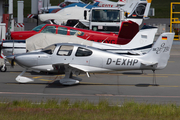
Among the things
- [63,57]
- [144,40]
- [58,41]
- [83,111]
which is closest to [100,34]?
[144,40]

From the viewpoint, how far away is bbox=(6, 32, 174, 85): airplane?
39.5 feet

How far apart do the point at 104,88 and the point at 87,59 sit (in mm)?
1356

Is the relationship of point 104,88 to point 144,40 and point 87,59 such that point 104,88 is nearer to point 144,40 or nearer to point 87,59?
→ point 87,59

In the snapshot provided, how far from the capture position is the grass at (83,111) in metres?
7.71

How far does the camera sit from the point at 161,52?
12039mm

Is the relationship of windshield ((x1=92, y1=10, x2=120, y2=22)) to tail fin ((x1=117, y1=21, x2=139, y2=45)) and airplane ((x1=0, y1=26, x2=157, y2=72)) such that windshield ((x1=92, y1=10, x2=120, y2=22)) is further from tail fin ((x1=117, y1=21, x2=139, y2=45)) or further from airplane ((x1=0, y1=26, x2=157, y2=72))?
airplane ((x1=0, y1=26, x2=157, y2=72))

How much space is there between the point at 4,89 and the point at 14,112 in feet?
12.7

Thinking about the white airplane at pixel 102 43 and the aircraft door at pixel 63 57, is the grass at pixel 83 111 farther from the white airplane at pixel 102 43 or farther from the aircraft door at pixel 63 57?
the white airplane at pixel 102 43

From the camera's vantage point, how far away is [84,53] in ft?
40.0

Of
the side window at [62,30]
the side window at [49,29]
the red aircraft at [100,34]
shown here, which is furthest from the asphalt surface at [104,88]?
the side window at [62,30]

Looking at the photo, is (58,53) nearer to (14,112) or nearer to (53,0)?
(14,112)

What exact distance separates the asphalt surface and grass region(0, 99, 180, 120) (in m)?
1.16

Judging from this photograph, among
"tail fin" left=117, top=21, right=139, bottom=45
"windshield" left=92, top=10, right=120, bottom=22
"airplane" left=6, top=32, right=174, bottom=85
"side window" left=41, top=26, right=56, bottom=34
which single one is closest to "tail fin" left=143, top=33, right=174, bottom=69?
"airplane" left=6, top=32, right=174, bottom=85

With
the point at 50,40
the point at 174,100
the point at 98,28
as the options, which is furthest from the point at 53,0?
the point at 174,100
